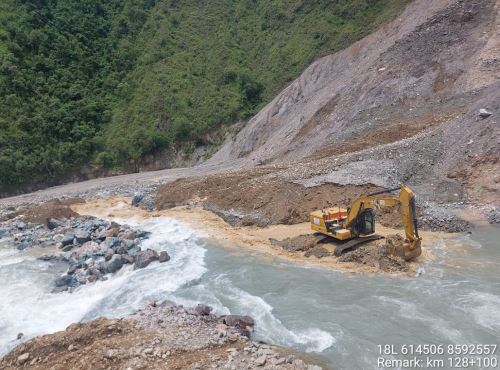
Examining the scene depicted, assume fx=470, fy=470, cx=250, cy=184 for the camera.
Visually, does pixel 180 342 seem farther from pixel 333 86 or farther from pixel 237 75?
pixel 237 75

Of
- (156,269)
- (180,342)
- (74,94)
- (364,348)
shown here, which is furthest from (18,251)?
(74,94)

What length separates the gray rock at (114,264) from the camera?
1571 centimetres

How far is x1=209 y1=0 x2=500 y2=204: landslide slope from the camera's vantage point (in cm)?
1972

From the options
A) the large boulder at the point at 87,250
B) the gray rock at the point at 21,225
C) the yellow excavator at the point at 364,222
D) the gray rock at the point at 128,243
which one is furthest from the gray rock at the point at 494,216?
the gray rock at the point at 21,225

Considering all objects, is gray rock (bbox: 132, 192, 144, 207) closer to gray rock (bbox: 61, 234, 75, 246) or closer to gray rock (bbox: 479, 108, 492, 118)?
gray rock (bbox: 61, 234, 75, 246)

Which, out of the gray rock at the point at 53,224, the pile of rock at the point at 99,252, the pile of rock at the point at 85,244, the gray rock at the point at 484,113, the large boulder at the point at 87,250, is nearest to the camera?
the pile of rock at the point at 99,252

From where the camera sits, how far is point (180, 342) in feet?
32.5

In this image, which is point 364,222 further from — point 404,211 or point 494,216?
point 494,216

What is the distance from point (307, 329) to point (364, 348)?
142cm

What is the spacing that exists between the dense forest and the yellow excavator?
26.6 m

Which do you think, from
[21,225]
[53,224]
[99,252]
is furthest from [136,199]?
[99,252]

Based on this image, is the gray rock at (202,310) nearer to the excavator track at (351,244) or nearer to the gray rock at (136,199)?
the excavator track at (351,244)

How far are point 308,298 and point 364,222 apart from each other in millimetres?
3693

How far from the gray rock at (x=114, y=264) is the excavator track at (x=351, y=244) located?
7.19m
